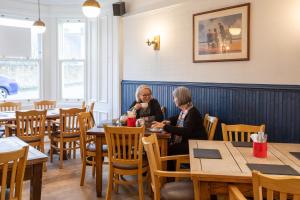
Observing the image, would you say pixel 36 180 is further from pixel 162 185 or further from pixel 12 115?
pixel 12 115

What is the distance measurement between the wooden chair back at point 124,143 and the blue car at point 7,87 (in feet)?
12.2

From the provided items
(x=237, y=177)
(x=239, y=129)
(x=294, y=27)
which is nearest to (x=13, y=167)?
(x=237, y=177)

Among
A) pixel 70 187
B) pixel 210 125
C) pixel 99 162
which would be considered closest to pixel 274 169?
pixel 210 125

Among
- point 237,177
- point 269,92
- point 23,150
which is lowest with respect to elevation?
point 237,177

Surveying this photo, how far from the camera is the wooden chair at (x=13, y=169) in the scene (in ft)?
6.32

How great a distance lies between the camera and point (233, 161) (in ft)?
7.70

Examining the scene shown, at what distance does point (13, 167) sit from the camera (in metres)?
1.99

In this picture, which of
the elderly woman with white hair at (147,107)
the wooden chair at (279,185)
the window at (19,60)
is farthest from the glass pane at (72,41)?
the wooden chair at (279,185)

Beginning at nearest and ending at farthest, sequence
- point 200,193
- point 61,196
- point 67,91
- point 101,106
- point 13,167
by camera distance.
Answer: point 13,167 < point 200,193 < point 61,196 < point 101,106 < point 67,91

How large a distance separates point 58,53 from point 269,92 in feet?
14.9

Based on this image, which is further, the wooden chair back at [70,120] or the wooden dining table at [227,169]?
the wooden chair back at [70,120]

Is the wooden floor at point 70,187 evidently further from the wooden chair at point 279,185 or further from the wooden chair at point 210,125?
the wooden chair at point 279,185

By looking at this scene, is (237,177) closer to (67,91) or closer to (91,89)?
(91,89)

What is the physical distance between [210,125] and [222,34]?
1.19 metres
